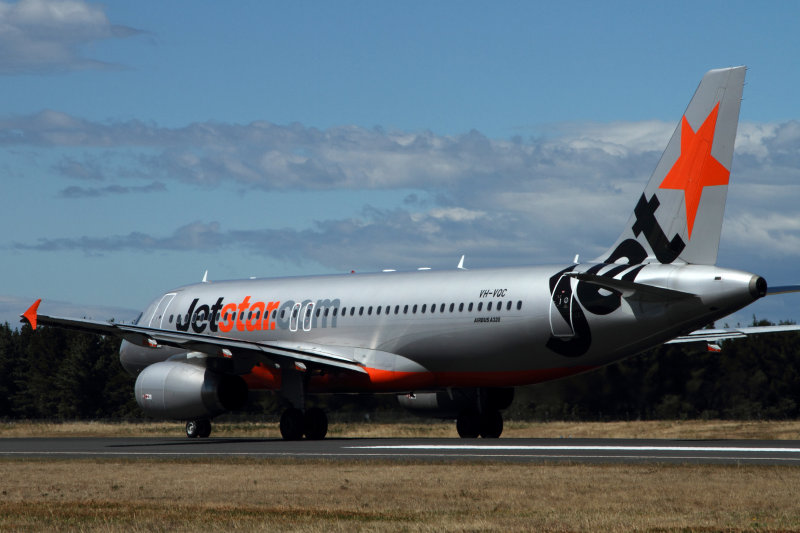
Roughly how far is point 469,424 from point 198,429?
880cm

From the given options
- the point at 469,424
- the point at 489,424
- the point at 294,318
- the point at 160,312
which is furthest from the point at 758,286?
the point at 160,312

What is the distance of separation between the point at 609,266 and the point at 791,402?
1148 inches

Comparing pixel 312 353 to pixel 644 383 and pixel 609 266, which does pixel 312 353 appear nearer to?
pixel 609 266

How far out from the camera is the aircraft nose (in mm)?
27953

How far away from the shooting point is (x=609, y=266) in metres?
30.9

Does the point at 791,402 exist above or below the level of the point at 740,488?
above

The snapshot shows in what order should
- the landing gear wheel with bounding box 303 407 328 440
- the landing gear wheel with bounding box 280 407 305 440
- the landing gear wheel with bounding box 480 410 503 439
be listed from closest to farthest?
the landing gear wheel with bounding box 280 407 305 440 → the landing gear wheel with bounding box 303 407 328 440 → the landing gear wheel with bounding box 480 410 503 439

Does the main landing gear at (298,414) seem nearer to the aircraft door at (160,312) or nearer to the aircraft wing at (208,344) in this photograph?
the aircraft wing at (208,344)

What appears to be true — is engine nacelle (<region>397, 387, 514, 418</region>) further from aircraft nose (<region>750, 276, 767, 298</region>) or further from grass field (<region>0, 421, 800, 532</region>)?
grass field (<region>0, 421, 800, 532</region>)

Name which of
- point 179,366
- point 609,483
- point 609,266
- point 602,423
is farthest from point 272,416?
point 609,483

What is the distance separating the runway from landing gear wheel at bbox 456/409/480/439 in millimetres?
4926

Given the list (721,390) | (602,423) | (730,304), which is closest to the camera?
(730,304)

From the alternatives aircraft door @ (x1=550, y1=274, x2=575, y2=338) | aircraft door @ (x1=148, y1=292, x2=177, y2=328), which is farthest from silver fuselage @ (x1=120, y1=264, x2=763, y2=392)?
aircraft door @ (x1=148, y1=292, x2=177, y2=328)

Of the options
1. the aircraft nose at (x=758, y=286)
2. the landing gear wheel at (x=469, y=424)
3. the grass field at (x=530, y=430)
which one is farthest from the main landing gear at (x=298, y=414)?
the aircraft nose at (x=758, y=286)
